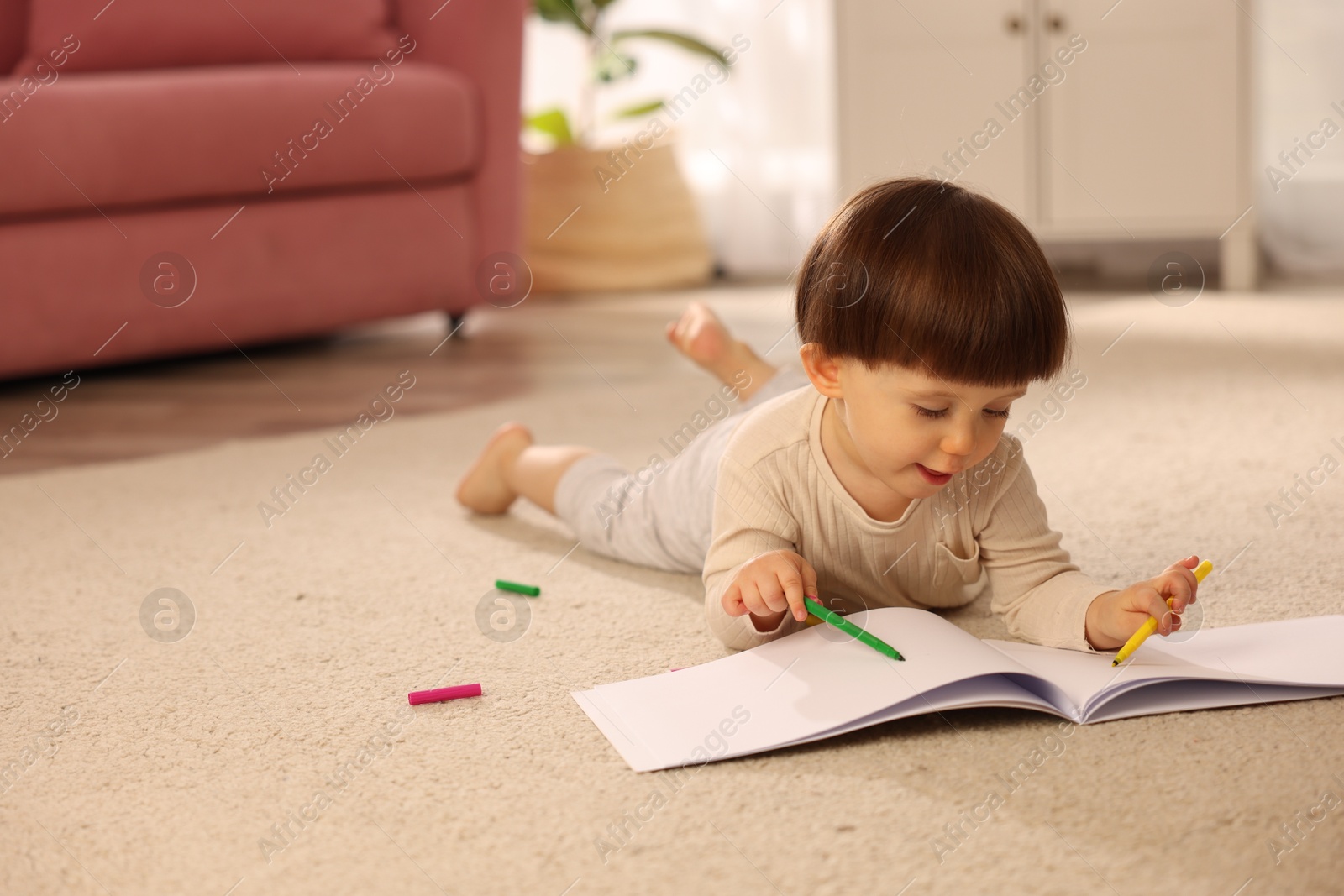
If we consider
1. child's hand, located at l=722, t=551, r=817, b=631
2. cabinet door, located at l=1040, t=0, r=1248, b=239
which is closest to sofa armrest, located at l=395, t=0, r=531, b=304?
cabinet door, located at l=1040, t=0, r=1248, b=239

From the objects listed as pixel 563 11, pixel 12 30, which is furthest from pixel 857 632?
pixel 563 11

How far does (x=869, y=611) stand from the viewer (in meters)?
0.83

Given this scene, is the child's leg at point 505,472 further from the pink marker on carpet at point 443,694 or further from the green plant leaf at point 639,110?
the green plant leaf at point 639,110

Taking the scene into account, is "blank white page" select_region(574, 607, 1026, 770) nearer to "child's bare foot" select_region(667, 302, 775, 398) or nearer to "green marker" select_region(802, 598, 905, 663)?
"green marker" select_region(802, 598, 905, 663)

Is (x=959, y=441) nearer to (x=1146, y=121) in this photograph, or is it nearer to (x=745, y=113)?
(x=1146, y=121)

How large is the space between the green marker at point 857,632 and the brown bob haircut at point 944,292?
152 millimetres

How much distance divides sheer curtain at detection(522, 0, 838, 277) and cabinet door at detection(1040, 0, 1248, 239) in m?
0.60

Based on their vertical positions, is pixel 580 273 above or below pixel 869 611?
below

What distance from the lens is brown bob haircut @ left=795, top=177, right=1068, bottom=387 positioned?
29.7 inches

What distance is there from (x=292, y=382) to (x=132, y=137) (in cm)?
42

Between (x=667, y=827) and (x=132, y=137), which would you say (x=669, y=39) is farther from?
(x=667, y=827)

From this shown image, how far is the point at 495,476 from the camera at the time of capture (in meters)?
1.27

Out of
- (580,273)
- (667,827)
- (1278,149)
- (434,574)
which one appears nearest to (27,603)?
(434,574)

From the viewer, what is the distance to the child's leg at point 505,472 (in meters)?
1.24
